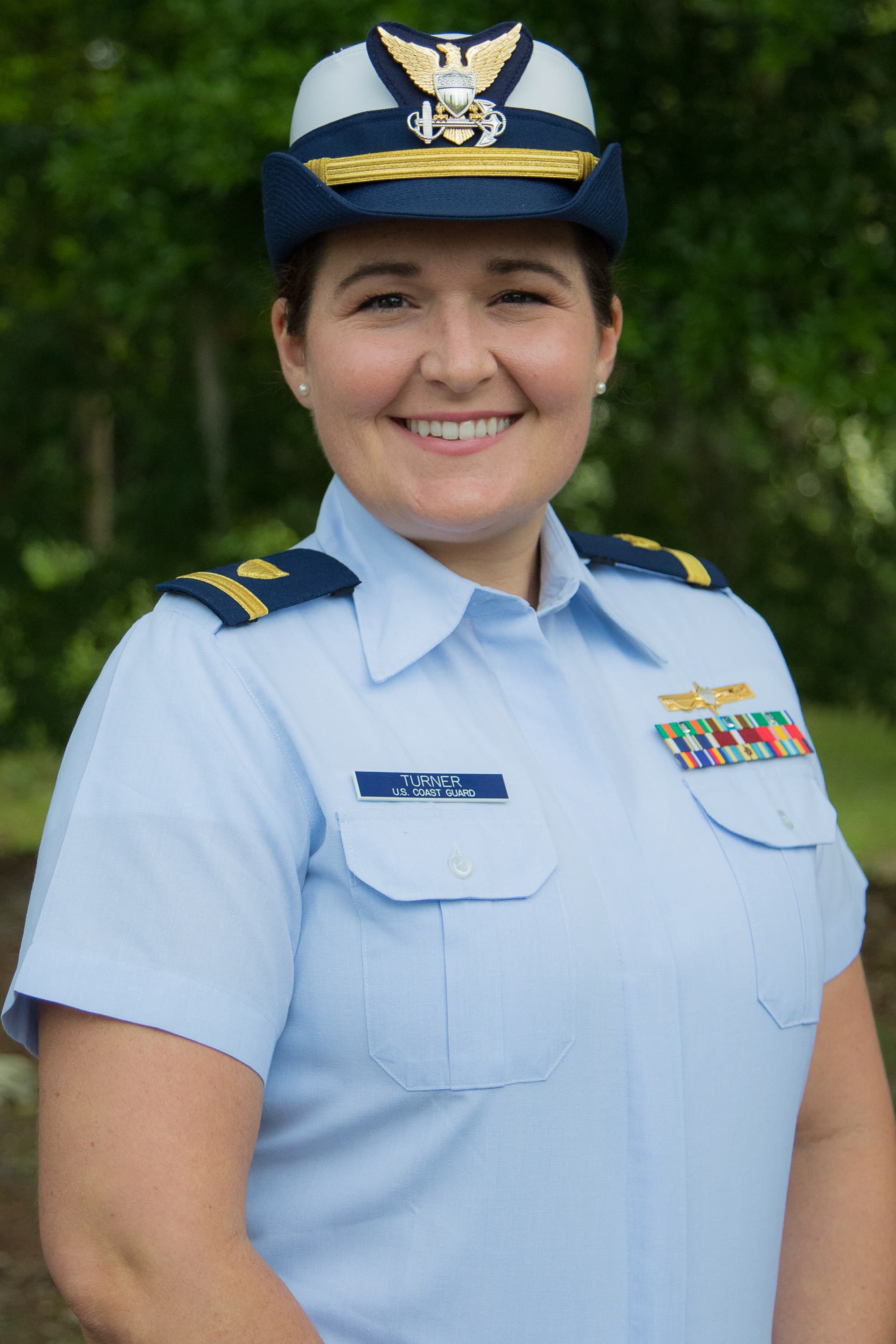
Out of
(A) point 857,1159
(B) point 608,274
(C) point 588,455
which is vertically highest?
(B) point 608,274

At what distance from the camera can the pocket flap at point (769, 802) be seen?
149 cm

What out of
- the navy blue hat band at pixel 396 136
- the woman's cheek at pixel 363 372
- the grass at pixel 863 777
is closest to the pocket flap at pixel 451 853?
the woman's cheek at pixel 363 372

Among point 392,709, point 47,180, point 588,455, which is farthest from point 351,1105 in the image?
point 588,455

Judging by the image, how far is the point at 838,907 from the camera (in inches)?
63.9

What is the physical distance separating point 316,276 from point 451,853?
0.60m

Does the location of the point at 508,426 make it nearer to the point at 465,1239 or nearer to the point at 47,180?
the point at 465,1239

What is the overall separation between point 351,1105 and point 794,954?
19.6 inches

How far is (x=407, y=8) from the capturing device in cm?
421

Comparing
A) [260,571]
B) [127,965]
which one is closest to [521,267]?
[260,571]

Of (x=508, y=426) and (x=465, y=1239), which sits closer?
(x=465, y=1239)

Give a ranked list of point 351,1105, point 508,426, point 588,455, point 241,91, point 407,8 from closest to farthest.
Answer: point 351,1105
point 508,426
point 407,8
point 241,91
point 588,455

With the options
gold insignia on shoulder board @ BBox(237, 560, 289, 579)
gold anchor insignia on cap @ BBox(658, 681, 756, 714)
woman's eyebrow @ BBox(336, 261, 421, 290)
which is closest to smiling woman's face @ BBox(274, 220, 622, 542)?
woman's eyebrow @ BBox(336, 261, 421, 290)

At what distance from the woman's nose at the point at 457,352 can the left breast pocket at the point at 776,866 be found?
47 cm

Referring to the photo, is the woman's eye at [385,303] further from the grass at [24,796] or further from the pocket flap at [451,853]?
the grass at [24,796]
